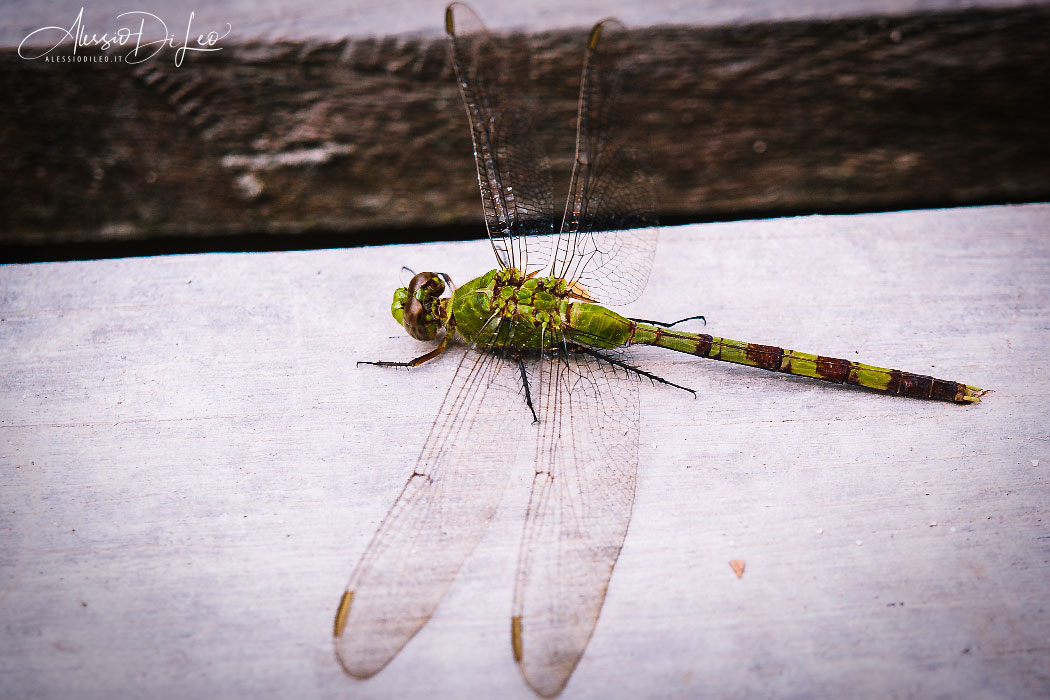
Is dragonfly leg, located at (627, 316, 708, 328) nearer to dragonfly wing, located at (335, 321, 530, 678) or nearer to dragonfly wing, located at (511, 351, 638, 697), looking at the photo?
dragonfly wing, located at (511, 351, 638, 697)

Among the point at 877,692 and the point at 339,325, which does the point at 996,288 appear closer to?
the point at 877,692

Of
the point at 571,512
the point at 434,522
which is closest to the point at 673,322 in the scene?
the point at 571,512

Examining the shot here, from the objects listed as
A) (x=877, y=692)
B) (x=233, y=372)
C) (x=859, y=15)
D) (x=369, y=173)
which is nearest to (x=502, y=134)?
(x=369, y=173)

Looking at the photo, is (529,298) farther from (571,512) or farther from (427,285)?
(571,512)

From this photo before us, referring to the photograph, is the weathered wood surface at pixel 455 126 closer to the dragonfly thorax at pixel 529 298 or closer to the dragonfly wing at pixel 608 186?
the dragonfly wing at pixel 608 186

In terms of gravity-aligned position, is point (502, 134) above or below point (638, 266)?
above

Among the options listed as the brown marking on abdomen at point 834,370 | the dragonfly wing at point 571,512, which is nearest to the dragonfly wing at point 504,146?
the dragonfly wing at point 571,512

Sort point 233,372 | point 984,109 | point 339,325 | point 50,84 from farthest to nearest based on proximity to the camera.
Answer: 1. point 984,109
2. point 50,84
3. point 339,325
4. point 233,372
